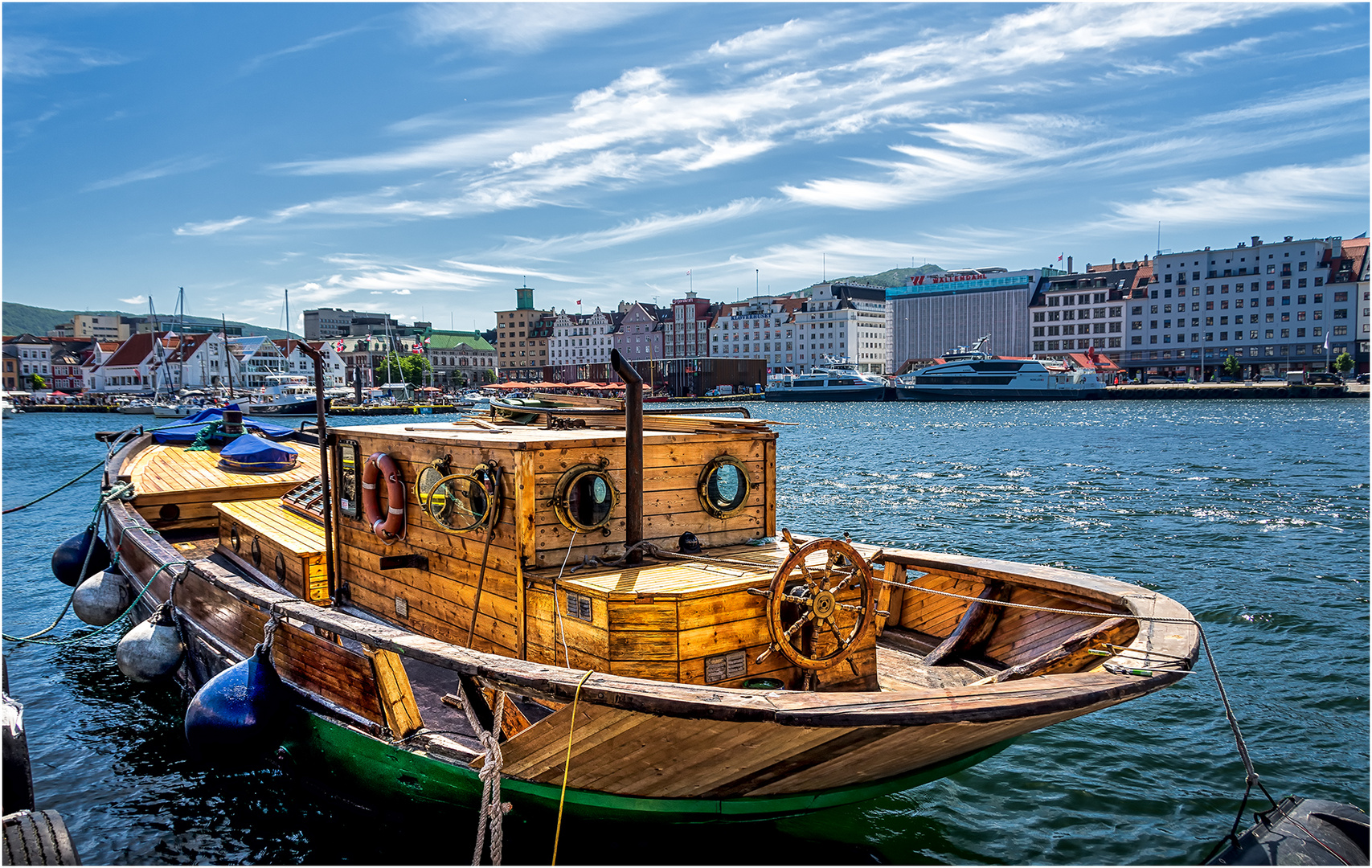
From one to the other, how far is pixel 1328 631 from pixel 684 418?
11674mm

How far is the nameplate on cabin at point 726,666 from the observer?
652 centimetres

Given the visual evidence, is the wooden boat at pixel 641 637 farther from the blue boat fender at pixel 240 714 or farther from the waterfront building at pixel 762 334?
the waterfront building at pixel 762 334

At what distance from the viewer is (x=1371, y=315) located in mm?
104812

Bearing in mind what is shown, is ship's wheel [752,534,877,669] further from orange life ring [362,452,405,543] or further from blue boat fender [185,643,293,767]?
blue boat fender [185,643,293,767]

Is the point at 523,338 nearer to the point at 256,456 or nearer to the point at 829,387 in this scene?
the point at 829,387

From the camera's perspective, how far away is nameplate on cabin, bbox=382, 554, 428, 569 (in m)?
8.24

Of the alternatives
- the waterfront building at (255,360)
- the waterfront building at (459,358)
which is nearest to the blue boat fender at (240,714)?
the waterfront building at (255,360)

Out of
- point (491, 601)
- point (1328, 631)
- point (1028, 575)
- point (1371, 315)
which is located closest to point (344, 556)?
point (491, 601)

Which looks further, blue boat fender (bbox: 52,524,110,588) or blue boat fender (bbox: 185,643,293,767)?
blue boat fender (bbox: 52,524,110,588)

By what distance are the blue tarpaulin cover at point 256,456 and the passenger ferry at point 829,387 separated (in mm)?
99513

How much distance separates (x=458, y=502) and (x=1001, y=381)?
105176 mm

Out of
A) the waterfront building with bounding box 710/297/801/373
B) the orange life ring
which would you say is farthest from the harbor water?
the waterfront building with bounding box 710/297/801/373

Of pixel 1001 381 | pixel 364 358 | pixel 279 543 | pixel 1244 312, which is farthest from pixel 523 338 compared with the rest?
pixel 279 543

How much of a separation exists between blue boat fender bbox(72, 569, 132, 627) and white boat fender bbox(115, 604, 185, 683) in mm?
3266
